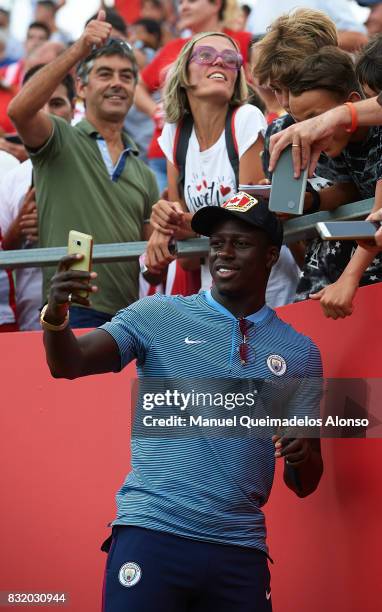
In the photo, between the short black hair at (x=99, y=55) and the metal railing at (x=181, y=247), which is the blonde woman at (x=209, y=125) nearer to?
the metal railing at (x=181, y=247)

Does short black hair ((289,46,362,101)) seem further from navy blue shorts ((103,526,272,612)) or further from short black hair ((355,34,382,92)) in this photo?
navy blue shorts ((103,526,272,612))

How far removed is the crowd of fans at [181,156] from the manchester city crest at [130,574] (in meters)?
1.19

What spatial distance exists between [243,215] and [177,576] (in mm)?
1303

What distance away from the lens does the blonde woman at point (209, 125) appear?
18.5ft

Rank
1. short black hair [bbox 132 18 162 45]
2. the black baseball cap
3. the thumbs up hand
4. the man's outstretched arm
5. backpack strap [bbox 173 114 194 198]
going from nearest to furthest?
1. the man's outstretched arm
2. the black baseball cap
3. backpack strap [bbox 173 114 194 198]
4. the thumbs up hand
5. short black hair [bbox 132 18 162 45]

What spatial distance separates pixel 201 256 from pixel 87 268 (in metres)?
1.68

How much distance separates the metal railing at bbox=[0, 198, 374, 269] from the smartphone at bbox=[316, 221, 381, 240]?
3.37ft

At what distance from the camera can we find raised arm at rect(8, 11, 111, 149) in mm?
6105

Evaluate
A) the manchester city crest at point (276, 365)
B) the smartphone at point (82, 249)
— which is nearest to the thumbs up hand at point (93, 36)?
the smartphone at point (82, 249)

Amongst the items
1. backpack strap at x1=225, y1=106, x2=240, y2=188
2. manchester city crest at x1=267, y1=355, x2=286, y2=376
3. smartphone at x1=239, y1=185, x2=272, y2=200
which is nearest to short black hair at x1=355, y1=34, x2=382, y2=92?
smartphone at x1=239, y1=185, x2=272, y2=200

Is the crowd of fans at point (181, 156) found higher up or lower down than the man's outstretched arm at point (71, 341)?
higher up

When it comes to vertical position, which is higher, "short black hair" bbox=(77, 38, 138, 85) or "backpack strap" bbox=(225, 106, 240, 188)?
"short black hair" bbox=(77, 38, 138, 85)

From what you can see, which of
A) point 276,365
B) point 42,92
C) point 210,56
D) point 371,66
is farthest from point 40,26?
point 276,365

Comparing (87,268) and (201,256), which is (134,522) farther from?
(201,256)
